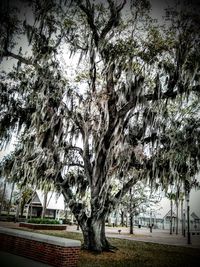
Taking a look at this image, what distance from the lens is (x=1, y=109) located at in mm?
10648

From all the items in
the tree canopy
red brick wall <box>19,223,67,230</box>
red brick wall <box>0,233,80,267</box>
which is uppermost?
the tree canopy

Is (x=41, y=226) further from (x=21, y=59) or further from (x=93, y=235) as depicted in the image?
(x=21, y=59)

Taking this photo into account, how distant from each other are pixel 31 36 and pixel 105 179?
19.0ft

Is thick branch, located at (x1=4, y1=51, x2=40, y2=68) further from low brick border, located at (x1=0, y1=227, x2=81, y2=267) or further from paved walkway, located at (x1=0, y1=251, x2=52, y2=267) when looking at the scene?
paved walkway, located at (x1=0, y1=251, x2=52, y2=267)

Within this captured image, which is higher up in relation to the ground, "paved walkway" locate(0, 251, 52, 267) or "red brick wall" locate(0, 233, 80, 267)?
"red brick wall" locate(0, 233, 80, 267)

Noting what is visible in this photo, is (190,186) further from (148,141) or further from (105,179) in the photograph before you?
(105,179)

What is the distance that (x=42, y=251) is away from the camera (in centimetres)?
765

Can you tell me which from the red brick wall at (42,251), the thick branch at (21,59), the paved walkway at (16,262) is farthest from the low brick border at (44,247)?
the thick branch at (21,59)

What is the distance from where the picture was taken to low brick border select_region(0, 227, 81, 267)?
7.10 metres

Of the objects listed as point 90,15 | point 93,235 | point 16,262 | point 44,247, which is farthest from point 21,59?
point 93,235

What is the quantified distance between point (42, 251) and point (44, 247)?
145mm

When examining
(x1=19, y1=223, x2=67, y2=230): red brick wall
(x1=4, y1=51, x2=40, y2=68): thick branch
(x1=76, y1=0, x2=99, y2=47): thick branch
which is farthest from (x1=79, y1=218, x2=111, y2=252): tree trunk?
(x1=19, y1=223, x2=67, y2=230): red brick wall

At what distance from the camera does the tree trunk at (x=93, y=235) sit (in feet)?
33.6

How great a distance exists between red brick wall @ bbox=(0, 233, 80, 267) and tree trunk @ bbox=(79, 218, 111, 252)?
112 inches
